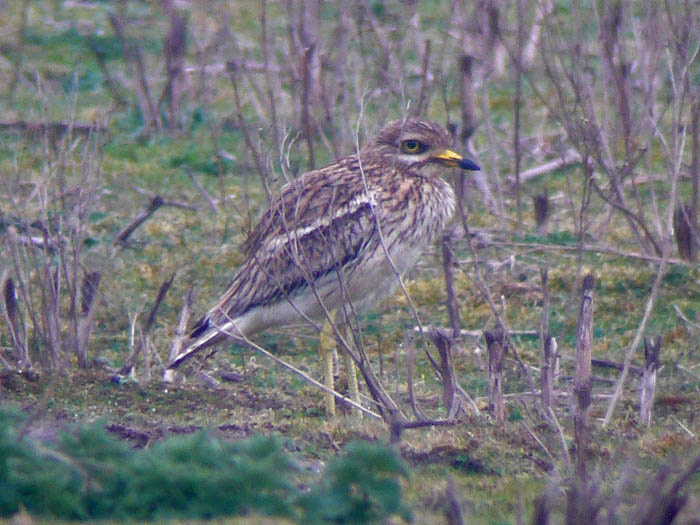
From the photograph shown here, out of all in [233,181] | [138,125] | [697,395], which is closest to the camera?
[697,395]

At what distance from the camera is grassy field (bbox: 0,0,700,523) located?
5.24m

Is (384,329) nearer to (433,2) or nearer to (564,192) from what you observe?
(564,192)

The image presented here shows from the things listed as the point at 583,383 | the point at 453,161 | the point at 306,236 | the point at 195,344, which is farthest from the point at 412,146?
the point at 583,383

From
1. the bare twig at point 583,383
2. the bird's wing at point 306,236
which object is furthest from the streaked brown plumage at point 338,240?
the bare twig at point 583,383

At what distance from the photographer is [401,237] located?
6.28 metres

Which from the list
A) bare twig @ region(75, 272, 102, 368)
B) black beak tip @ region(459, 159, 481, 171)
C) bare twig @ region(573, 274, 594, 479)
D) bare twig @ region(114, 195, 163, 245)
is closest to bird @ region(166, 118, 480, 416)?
black beak tip @ region(459, 159, 481, 171)

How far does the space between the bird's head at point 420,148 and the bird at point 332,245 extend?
0.01m

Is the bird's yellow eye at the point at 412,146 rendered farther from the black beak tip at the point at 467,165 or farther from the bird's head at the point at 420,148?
the black beak tip at the point at 467,165

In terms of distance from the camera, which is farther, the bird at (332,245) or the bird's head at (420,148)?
the bird's head at (420,148)

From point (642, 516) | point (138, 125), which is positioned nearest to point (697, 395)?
point (642, 516)

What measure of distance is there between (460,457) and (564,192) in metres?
4.06

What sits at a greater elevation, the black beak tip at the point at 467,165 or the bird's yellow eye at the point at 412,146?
the bird's yellow eye at the point at 412,146

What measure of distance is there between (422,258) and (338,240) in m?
1.96

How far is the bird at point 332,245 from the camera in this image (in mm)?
6191
